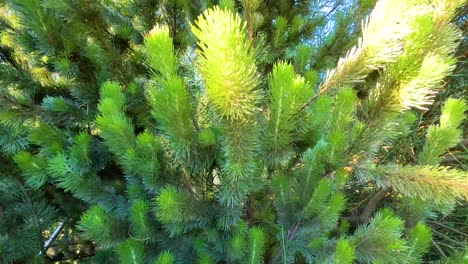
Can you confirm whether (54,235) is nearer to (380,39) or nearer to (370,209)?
(370,209)

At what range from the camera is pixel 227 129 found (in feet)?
2.29

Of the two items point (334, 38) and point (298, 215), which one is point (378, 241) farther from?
point (334, 38)

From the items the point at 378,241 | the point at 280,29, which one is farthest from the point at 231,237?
the point at 280,29

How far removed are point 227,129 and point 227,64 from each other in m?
0.17

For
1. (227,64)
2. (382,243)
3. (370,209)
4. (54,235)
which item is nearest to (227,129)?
(227,64)

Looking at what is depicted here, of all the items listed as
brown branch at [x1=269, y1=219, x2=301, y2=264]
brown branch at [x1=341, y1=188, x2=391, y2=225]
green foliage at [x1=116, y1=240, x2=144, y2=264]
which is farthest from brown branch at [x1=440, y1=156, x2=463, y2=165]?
green foliage at [x1=116, y1=240, x2=144, y2=264]

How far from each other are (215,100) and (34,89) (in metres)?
0.82

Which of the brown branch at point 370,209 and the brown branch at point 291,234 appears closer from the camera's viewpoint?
the brown branch at point 291,234

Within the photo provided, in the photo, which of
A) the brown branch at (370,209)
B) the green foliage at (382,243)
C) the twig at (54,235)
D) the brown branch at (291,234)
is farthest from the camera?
the twig at (54,235)

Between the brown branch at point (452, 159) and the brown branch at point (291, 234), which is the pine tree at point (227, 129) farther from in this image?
the brown branch at point (452, 159)

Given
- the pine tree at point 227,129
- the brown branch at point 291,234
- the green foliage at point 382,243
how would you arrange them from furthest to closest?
the brown branch at point 291,234, the green foliage at point 382,243, the pine tree at point 227,129

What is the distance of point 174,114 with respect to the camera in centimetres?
71

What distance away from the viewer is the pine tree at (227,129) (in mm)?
666

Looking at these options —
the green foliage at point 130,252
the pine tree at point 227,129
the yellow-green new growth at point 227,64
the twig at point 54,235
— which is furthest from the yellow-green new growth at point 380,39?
the twig at point 54,235
